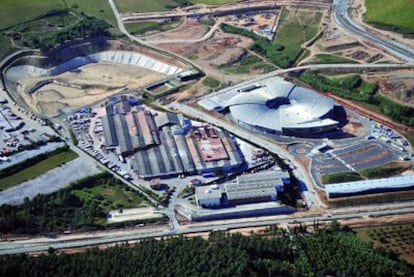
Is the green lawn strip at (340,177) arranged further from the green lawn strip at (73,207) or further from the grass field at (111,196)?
the grass field at (111,196)

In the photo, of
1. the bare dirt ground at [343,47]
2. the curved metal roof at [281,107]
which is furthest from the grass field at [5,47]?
the bare dirt ground at [343,47]

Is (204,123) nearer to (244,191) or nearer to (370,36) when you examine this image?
(244,191)

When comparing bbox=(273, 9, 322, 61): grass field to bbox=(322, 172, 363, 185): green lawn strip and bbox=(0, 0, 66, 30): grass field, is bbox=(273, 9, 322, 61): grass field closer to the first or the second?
bbox=(322, 172, 363, 185): green lawn strip

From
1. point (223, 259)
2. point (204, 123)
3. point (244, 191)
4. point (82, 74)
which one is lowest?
point (223, 259)

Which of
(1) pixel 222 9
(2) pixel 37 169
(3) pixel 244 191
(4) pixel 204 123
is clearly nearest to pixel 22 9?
(1) pixel 222 9

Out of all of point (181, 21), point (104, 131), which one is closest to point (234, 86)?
point (104, 131)

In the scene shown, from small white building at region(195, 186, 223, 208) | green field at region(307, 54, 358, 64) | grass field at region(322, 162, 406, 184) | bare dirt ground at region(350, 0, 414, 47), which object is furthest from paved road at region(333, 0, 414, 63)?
small white building at region(195, 186, 223, 208)
